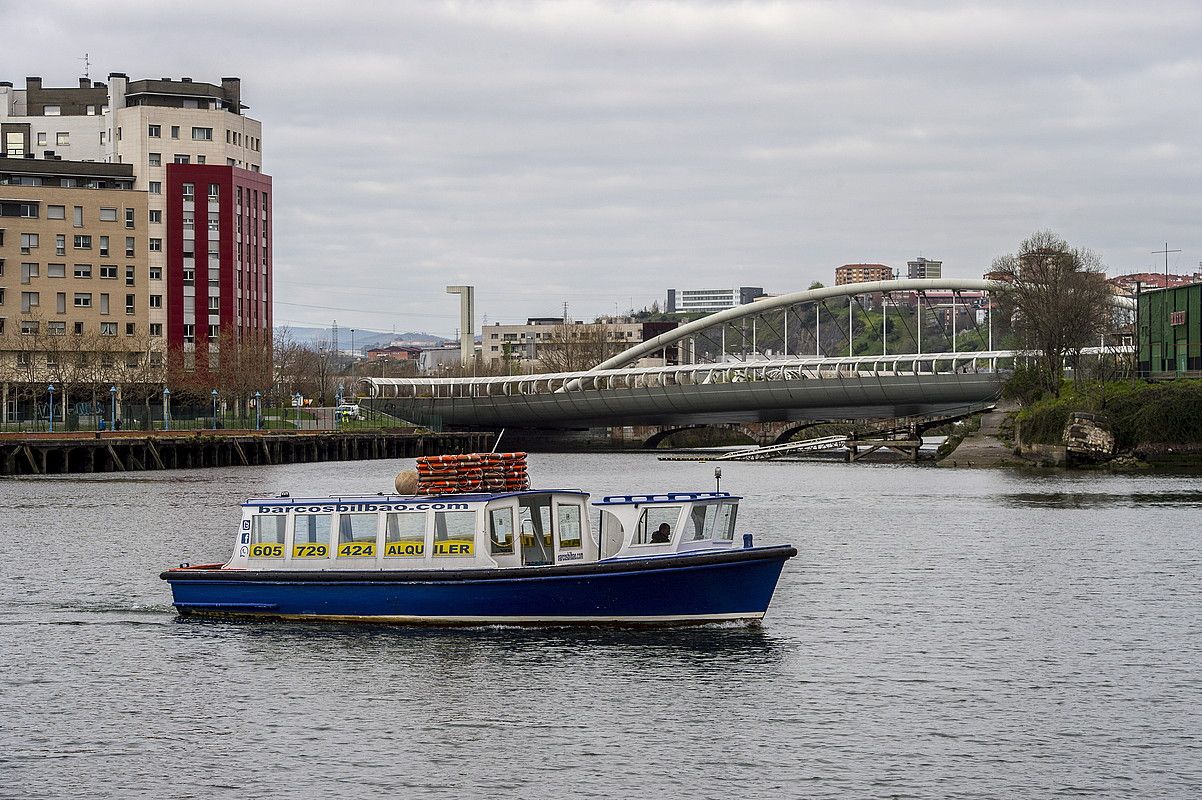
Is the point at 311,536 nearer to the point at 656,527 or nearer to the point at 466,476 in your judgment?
the point at 466,476

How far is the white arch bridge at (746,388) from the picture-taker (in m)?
121

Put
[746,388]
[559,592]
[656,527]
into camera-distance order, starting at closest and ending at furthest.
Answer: [559,592] → [656,527] → [746,388]

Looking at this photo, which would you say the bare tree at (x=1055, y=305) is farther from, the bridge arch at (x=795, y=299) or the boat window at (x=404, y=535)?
the boat window at (x=404, y=535)

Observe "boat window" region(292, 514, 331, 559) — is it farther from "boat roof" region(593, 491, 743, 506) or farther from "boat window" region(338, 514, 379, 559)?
"boat roof" region(593, 491, 743, 506)

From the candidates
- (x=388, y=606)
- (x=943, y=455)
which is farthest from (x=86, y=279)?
(x=388, y=606)

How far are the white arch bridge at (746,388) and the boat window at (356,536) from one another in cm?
8536

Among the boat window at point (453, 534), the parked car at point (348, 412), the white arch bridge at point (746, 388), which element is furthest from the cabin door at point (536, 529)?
the parked car at point (348, 412)

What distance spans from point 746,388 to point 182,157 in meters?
57.0

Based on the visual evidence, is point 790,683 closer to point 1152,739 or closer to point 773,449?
point 1152,739

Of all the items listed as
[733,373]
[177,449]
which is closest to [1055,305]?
[733,373]

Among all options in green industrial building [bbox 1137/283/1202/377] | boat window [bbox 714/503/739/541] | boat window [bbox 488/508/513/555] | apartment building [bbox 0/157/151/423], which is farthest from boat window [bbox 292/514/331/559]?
apartment building [bbox 0/157/151/423]

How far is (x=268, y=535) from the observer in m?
32.1

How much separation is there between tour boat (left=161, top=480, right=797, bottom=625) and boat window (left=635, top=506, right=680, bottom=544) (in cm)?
2

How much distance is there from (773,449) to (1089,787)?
→ 105650 mm
